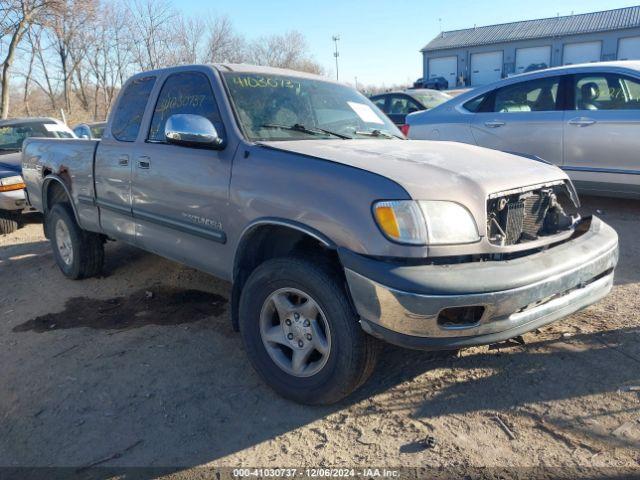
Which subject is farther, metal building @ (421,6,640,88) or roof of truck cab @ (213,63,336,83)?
metal building @ (421,6,640,88)

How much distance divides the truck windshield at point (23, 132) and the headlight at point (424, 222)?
829 cm

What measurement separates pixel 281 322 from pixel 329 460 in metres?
0.79

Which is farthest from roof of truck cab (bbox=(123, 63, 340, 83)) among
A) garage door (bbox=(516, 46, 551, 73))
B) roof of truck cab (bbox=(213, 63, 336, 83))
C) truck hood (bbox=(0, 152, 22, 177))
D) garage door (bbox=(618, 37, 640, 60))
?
garage door (bbox=(516, 46, 551, 73))

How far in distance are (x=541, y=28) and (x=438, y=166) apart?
156 ft

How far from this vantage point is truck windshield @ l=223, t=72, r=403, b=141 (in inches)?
133

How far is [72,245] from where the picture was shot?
5.09m

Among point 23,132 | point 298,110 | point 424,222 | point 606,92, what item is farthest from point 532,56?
point 424,222

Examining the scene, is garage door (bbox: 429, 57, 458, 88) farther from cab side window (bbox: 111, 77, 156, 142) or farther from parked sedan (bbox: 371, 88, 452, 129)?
cab side window (bbox: 111, 77, 156, 142)

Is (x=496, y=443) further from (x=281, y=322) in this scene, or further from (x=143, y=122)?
(x=143, y=122)

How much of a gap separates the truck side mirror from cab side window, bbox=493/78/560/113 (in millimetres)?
4712

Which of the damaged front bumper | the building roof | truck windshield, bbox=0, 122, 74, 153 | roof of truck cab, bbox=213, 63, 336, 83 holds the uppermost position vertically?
the building roof

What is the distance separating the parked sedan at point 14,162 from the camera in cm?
744

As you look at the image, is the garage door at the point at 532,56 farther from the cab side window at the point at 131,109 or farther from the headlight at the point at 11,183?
the cab side window at the point at 131,109

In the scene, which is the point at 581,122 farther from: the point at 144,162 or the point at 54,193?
the point at 54,193
